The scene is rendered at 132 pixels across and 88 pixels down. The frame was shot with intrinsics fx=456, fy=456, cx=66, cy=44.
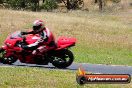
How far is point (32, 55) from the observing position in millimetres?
16703

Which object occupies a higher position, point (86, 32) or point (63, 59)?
point (63, 59)

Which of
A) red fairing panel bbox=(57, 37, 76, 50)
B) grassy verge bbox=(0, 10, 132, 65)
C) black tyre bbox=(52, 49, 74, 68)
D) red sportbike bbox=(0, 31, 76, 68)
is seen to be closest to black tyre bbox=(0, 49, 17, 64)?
red sportbike bbox=(0, 31, 76, 68)

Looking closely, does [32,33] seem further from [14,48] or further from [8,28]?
[8,28]

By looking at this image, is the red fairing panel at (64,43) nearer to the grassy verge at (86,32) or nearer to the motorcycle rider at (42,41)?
the motorcycle rider at (42,41)

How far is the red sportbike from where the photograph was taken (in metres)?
16.5

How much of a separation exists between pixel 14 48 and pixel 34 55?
30.5 inches

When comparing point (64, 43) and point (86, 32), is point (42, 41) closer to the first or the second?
point (64, 43)

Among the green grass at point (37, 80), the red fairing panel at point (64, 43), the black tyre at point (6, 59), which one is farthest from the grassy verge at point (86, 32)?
the green grass at point (37, 80)

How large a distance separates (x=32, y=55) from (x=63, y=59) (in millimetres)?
1152

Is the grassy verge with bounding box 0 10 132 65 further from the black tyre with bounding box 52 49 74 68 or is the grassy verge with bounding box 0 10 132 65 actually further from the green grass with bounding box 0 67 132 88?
the green grass with bounding box 0 67 132 88

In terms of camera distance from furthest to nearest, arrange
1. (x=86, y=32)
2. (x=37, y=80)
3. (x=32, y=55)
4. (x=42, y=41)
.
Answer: (x=86, y=32), (x=32, y=55), (x=42, y=41), (x=37, y=80)

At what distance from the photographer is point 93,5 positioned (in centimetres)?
9188

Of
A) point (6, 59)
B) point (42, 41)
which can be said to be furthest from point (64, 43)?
point (6, 59)

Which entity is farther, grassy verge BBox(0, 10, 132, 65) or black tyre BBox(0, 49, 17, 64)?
grassy verge BBox(0, 10, 132, 65)
